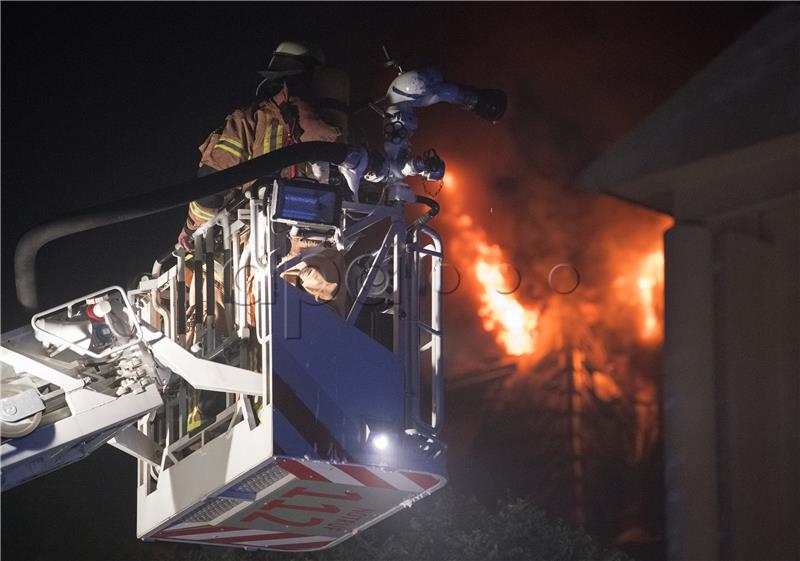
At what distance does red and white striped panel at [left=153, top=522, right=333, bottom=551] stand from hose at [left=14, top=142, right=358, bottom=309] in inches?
67.8

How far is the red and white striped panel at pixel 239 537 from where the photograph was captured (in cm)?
539

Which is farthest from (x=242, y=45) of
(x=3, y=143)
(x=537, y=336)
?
(x=537, y=336)

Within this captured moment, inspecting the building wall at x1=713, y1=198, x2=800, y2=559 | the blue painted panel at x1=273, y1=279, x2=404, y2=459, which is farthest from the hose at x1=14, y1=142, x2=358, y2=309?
the building wall at x1=713, y1=198, x2=800, y2=559

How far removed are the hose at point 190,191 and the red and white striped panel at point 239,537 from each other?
67.8 inches

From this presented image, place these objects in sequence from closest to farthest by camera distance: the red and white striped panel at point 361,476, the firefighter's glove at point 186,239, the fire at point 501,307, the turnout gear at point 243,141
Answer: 1. the red and white striped panel at point 361,476
2. the turnout gear at point 243,141
3. the firefighter's glove at point 186,239
4. the fire at point 501,307

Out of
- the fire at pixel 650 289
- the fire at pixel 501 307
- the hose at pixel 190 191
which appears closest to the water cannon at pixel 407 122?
the hose at pixel 190 191

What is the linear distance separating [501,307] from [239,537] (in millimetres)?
3556

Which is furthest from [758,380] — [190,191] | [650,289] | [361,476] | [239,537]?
[190,191]

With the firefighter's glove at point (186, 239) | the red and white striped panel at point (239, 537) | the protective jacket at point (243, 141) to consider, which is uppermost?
the protective jacket at point (243, 141)

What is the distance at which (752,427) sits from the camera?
7594mm

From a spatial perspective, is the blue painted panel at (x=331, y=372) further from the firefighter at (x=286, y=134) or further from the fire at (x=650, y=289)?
the fire at (x=650, y=289)

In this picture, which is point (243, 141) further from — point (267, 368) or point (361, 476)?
point (361, 476)

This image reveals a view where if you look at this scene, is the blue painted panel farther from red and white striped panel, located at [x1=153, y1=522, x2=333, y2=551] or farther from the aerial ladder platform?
red and white striped panel, located at [x1=153, y1=522, x2=333, y2=551]

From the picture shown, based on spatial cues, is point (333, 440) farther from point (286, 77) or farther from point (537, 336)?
point (537, 336)
